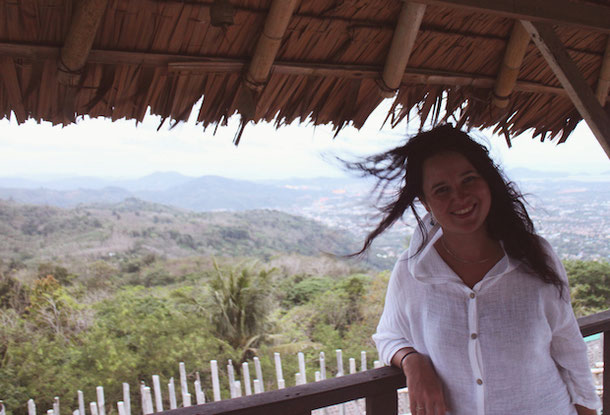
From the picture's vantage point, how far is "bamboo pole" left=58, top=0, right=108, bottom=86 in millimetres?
980

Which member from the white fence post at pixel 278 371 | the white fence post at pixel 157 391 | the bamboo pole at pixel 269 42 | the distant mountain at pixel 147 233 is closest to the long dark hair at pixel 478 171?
the bamboo pole at pixel 269 42

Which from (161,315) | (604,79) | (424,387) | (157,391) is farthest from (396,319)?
(161,315)

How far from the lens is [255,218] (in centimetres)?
1983

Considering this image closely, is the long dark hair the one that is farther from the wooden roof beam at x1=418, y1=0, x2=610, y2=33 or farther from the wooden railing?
the wooden roof beam at x1=418, y1=0, x2=610, y2=33

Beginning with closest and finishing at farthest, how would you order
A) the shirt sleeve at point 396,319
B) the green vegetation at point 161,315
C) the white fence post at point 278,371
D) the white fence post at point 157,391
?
1. the shirt sleeve at point 396,319
2. the white fence post at point 157,391
3. the white fence post at point 278,371
4. the green vegetation at point 161,315

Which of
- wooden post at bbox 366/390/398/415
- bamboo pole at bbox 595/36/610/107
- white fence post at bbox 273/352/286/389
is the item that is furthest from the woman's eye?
white fence post at bbox 273/352/286/389

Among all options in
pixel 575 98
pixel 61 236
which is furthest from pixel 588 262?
pixel 61 236

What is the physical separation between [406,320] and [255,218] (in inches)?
748

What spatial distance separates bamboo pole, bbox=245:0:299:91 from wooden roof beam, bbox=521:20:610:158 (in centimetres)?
64

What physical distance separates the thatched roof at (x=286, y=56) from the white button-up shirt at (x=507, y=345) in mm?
650

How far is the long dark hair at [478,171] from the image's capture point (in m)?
0.86

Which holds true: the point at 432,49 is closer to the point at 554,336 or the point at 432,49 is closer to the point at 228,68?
the point at 228,68

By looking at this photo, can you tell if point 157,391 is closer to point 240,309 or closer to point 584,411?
point 240,309

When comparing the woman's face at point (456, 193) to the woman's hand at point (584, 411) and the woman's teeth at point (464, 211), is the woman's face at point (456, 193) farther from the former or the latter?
the woman's hand at point (584, 411)
